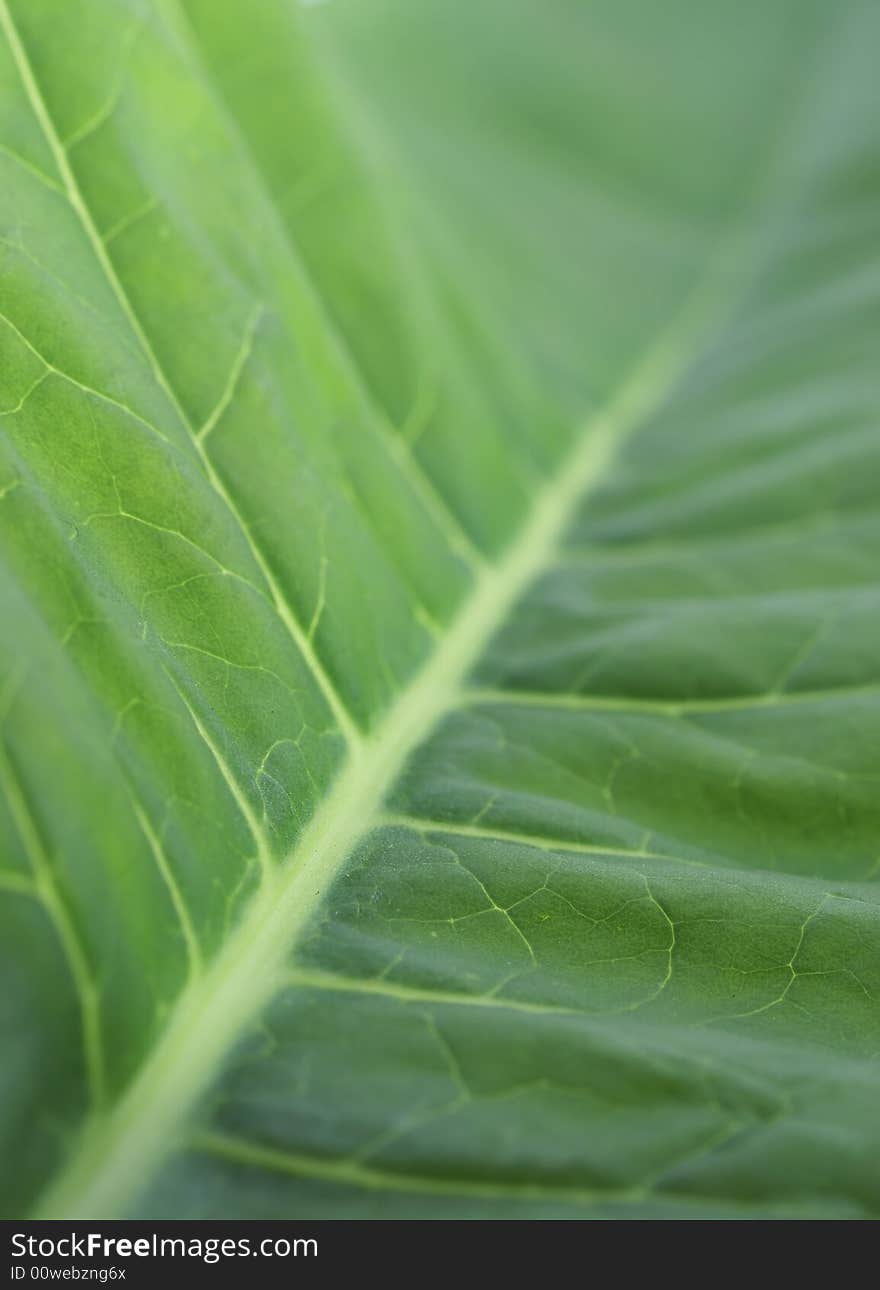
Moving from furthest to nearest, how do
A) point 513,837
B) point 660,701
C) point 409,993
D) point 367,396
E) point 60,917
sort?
point 367,396 < point 660,701 < point 513,837 < point 409,993 < point 60,917

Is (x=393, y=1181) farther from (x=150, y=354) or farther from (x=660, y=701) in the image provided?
(x=150, y=354)

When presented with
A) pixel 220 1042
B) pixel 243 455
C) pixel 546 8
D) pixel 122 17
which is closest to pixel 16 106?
pixel 122 17

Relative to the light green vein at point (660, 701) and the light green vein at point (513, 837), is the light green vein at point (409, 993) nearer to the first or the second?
the light green vein at point (513, 837)

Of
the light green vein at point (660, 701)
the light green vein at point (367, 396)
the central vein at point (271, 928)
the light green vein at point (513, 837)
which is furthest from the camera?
the light green vein at point (367, 396)

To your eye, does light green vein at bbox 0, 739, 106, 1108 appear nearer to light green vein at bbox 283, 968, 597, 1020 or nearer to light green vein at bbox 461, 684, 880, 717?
light green vein at bbox 283, 968, 597, 1020

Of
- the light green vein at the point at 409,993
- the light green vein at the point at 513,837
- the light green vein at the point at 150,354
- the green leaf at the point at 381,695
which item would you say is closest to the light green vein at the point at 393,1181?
the green leaf at the point at 381,695

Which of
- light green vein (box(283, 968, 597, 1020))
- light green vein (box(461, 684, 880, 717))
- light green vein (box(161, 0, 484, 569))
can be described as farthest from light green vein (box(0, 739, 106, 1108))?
light green vein (box(161, 0, 484, 569))

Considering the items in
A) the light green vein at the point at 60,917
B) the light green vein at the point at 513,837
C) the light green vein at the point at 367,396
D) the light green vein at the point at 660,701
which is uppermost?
the light green vein at the point at 367,396

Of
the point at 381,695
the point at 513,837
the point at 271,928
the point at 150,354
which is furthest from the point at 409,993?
the point at 150,354
